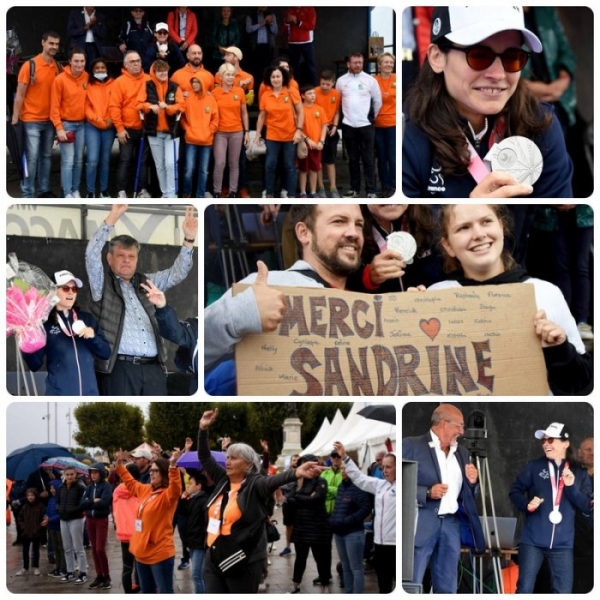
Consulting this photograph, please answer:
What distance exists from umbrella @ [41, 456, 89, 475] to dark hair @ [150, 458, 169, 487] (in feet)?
1.24

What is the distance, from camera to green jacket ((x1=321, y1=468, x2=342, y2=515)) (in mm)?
4910

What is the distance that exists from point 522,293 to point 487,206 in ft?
1.57

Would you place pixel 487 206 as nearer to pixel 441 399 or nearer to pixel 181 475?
pixel 441 399

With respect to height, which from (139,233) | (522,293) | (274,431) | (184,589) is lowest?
(184,589)

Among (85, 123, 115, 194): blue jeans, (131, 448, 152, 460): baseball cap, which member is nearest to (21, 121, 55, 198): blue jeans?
(85, 123, 115, 194): blue jeans

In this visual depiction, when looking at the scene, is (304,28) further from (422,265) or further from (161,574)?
(161,574)

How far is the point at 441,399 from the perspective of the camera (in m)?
4.91

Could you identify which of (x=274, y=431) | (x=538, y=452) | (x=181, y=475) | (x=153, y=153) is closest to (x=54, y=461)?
(x=181, y=475)

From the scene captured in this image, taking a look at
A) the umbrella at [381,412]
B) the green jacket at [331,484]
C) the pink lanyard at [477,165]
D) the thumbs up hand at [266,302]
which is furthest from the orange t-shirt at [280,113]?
the green jacket at [331,484]

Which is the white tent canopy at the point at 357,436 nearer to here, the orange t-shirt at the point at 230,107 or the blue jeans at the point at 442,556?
the blue jeans at the point at 442,556

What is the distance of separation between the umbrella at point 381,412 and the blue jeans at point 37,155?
202cm

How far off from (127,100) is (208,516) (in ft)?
7.19

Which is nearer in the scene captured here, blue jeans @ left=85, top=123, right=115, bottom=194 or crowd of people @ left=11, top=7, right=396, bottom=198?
crowd of people @ left=11, top=7, right=396, bottom=198

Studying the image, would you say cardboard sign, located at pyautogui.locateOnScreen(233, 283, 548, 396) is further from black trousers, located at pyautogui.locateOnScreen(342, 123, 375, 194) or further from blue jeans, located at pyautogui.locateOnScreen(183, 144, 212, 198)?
blue jeans, located at pyautogui.locateOnScreen(183, 144, 212, 198)
